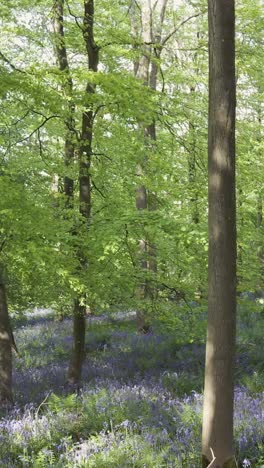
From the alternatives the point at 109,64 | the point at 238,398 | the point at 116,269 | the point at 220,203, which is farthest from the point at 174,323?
the point at 109,64

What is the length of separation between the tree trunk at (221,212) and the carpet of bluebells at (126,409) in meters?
0.81

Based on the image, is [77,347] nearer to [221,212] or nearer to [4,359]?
[4,359]

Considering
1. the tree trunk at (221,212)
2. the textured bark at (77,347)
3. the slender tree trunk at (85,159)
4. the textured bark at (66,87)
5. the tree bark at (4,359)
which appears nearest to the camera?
the tree trunk at (221,212)

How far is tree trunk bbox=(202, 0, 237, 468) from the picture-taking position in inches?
161

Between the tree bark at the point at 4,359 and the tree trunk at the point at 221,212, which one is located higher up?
the tree trunk at the point at 221,212

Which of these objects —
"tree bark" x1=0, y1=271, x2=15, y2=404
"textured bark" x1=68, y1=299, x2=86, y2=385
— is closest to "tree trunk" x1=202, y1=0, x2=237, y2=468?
"tree bark" x1=0, y1=271, x2=15, y2=404

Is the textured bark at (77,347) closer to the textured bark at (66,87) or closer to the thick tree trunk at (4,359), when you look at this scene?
the thick tree trunk at (4,359)

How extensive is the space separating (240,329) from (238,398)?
7.32 meters

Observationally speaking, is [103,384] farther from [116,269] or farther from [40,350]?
[40,350]

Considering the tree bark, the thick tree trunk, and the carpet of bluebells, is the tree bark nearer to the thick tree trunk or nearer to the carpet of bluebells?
the thick tree trunk

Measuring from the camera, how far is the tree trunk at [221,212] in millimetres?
4082

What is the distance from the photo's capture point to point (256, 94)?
73.8ft

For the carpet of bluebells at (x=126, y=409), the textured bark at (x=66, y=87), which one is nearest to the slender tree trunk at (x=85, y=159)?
the textured bark at (x=66, y=87)

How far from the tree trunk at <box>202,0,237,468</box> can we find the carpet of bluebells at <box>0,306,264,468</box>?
807mm
